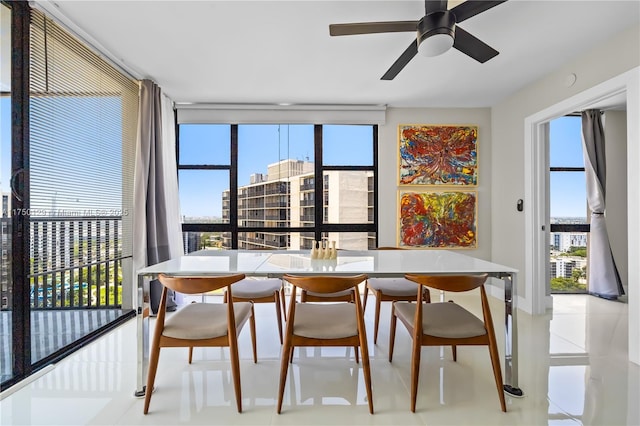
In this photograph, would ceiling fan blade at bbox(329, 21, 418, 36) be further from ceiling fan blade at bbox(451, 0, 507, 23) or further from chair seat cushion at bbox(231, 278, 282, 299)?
chair seat cushion at bbox(231, 278, 282, 299)

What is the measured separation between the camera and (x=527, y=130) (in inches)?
135

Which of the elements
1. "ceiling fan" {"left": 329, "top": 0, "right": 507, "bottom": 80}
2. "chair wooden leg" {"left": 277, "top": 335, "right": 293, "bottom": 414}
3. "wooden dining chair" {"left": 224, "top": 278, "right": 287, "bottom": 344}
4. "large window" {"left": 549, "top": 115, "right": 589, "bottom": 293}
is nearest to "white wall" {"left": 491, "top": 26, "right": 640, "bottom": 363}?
"large window" {"left": 549, "top": 115, "right": 589, "bottom": 293}

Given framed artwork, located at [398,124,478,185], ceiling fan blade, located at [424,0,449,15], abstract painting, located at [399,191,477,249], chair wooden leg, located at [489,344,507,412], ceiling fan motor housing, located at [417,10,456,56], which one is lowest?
chair wooden leg, located at [489,344,507,412]

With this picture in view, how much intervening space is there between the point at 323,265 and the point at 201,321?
792 mm

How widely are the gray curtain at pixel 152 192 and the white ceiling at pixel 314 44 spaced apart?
36cm

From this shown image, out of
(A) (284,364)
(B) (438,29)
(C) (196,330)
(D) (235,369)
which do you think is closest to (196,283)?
(C) (196,330)

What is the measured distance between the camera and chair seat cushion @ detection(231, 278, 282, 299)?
239 centimetres

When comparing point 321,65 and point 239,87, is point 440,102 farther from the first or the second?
point 239,87

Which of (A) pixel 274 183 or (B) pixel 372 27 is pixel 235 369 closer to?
(B) pixel 372 27

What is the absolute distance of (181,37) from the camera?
249 centimetres

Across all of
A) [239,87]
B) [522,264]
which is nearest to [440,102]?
[522,264]

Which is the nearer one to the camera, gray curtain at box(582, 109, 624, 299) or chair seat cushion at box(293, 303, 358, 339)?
chair seat cushion at box(293, 303, 358, 339)

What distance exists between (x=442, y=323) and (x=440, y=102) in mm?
3056

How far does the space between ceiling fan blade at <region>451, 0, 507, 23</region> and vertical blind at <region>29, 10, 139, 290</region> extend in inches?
108
